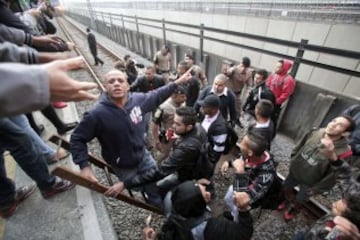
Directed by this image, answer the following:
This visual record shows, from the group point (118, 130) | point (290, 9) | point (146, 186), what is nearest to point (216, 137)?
point (146, 186)

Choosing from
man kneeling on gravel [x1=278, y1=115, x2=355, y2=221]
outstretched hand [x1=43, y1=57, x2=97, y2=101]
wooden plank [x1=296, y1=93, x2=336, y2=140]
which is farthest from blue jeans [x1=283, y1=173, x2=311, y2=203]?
outstretched hand [x1=43, y1=57, x2=97, y2=101]

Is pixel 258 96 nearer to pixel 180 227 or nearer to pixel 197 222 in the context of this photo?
pixel 197 222

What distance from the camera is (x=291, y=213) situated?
3.00 meters

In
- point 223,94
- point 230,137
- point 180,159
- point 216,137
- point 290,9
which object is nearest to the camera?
point 180,159

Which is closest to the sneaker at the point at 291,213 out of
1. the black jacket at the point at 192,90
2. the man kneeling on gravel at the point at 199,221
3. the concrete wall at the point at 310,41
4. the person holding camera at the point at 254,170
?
the person holding camera at the point at 254,170

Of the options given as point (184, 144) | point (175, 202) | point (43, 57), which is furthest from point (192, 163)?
point (43, 57)

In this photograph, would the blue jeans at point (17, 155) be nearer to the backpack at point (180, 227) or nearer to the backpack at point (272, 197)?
the backpack at point (180, 227)

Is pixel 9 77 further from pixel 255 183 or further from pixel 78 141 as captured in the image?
pixel 255 183

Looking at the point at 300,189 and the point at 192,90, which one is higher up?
the point at 192,90

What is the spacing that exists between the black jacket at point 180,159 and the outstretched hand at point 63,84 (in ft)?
4.96

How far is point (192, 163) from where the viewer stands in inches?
100

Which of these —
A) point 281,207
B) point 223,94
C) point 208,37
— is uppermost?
point 208,37

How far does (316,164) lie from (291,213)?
3.08ft

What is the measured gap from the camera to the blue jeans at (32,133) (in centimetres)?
290
